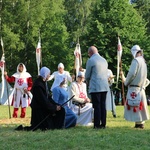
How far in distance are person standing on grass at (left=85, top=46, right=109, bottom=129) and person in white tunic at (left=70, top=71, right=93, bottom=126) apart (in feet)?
4.21

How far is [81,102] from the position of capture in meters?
9.49

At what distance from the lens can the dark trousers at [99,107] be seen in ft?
26.1

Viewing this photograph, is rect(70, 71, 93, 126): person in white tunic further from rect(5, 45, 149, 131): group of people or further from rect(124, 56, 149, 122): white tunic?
rect(124, 56, 149, 122): white tunic

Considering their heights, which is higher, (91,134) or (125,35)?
(125,35)

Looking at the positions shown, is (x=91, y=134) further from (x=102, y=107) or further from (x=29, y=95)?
(x=29, y=95)

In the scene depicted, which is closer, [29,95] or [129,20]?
[29,95]

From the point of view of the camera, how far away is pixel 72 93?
970cm

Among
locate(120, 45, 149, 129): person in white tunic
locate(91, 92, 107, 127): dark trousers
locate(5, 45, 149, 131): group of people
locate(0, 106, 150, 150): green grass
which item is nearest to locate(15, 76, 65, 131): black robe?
locate(5, 45, 149, 131): group of people

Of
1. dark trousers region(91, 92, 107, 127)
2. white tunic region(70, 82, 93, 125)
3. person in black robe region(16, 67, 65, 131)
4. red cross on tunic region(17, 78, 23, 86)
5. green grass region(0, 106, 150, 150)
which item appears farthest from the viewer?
red cross on tunic region(17, 78, 23, 86)

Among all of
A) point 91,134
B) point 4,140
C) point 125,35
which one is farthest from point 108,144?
point 125,35

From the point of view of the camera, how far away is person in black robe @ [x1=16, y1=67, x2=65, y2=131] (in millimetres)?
8094

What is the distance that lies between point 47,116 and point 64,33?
29.9 m

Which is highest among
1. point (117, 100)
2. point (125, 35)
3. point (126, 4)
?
point (126, 4)

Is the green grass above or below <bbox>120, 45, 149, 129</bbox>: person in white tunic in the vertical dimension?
below
